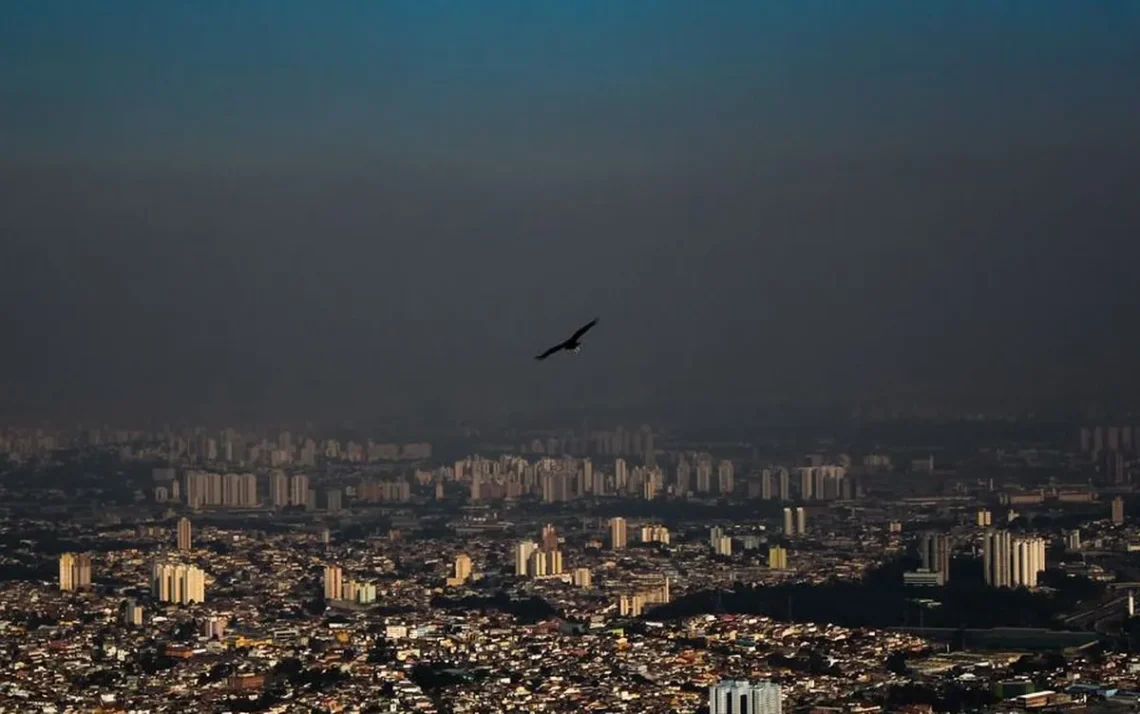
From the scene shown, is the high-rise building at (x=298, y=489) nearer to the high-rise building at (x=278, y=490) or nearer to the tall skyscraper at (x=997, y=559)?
the high-rise building at (x=278, y=490)

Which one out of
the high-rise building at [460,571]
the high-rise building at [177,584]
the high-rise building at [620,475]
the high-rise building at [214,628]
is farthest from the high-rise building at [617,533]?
the high-rise building at [214,628]

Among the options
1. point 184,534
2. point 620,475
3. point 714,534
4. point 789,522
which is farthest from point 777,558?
point 184,534

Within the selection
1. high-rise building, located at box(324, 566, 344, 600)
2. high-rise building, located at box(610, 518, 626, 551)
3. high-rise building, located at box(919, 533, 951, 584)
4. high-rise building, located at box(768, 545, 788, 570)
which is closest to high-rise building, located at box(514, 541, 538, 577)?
high-rise building, located at box(610, 518, 626, 551)

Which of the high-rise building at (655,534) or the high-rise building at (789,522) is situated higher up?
the high-rise building at (789,522)

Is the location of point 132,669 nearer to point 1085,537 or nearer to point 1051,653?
point 1051,653

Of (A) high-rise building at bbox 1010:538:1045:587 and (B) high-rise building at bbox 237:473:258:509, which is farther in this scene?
(B) high-rise building at bbox 237:473:258:509

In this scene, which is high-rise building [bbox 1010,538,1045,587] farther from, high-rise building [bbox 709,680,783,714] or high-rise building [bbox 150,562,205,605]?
high-rise building [bbox 709,680,783,714]
